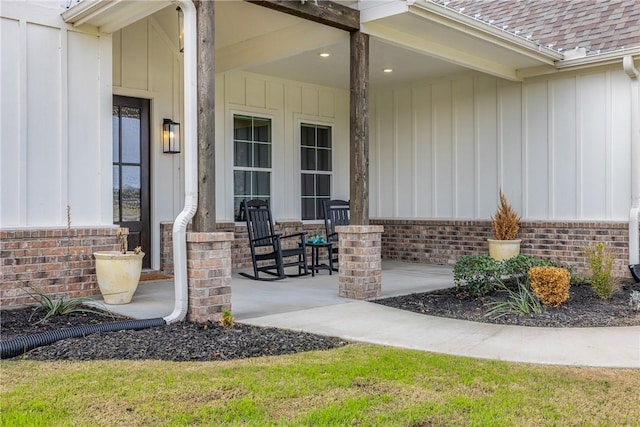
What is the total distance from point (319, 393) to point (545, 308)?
9.80ft

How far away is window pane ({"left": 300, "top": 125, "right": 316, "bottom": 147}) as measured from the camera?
9562mm

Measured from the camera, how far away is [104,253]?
5449mm

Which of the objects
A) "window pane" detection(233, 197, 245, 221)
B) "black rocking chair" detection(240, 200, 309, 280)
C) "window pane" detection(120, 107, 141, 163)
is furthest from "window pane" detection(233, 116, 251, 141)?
"window pane" detection(120, 107, 141, 163)

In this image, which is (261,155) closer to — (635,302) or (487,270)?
(487,270)

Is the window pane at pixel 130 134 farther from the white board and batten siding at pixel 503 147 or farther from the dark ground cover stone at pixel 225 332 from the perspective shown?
the white board and batten siding at pixel 503 147

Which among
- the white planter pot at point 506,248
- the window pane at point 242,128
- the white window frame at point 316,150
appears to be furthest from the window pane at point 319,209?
the white planter pot at point 506,248

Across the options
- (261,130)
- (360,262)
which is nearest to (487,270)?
(360,262)

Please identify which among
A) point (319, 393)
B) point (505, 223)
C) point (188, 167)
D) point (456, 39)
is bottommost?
point (319, 393)

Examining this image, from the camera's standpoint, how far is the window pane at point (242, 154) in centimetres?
855

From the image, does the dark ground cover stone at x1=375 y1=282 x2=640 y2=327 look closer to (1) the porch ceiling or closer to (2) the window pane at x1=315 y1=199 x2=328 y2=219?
(1) the porch ceiling

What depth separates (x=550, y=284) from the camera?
5.15 meters

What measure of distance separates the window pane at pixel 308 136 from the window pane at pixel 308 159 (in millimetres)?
117

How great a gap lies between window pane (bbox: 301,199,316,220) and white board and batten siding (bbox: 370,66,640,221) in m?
1.35

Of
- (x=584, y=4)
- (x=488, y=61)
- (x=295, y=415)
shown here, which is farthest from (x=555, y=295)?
(x=584, y=4)
